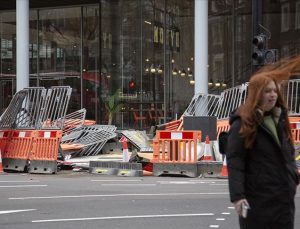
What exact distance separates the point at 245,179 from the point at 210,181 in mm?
9373

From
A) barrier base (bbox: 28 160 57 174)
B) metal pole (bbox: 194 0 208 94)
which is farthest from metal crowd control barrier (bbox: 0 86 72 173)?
metal pole (bbox: 194 0 208 94)

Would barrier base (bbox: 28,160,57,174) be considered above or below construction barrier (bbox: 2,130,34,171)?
below

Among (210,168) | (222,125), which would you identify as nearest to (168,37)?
(222,125)

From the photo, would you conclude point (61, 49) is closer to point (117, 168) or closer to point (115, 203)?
point (117, 168)

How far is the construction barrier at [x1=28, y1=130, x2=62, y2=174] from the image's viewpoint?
1572 cm

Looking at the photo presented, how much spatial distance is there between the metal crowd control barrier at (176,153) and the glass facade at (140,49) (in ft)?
39.8

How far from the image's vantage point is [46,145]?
15.9 m

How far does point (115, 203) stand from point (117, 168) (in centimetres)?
531

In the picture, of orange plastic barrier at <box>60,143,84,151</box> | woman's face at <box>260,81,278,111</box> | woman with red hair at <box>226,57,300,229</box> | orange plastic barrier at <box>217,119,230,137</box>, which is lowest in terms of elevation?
orange plastic barrier at <box>60,143,84,151</box>

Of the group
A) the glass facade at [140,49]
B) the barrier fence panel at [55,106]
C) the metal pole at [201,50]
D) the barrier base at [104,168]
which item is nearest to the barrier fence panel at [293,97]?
the metal pole at [201,50]

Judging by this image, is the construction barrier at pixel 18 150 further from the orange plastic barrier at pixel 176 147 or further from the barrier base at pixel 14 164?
the orange plastic barrier at pixel 176 147

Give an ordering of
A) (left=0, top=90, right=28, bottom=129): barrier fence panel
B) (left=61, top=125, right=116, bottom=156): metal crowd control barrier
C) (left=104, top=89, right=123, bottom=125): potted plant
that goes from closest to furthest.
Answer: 1. (left=0, top=90, right=28, bottom=129): barrier fence panel
2. (left=61, top=125, right=116, bottom=156): metal crowd control barrier
3. (left=104, top=89, right=123, bottom=125): potted plant

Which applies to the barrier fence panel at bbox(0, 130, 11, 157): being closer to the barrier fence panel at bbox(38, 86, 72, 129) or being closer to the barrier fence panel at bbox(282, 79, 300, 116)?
the barrier fence panel at bbox(38, 86, 72, 129)

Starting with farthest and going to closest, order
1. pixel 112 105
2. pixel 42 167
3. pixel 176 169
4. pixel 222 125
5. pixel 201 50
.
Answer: pixel 112 105 → pixel 201 50 → pixel 222 125 → pixel 42 167 → pixel 176 169
